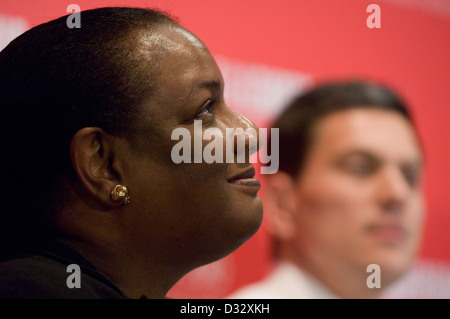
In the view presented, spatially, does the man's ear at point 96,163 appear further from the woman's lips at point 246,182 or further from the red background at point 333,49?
the red background at point 333,49

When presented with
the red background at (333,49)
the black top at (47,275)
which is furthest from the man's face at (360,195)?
the black top at (47,275)

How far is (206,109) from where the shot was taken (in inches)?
40.6

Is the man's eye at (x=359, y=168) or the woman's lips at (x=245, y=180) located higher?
the man's eye at (x=359, y=168)

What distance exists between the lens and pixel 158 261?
3.35 ft

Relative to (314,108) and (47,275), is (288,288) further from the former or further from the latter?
(47,275)

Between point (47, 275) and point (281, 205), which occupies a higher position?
point (281, 205)

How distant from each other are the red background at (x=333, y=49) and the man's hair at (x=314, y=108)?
95mm

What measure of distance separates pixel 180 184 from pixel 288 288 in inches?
37.3

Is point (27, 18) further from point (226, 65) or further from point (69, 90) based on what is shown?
point (69, 90)

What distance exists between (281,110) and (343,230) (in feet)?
1.44

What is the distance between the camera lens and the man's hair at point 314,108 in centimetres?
195

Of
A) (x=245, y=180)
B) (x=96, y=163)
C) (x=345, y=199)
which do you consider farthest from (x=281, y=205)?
(x=96, y=163)

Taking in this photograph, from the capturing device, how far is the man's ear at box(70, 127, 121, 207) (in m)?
0.97

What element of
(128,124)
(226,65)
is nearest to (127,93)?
(128,124)
